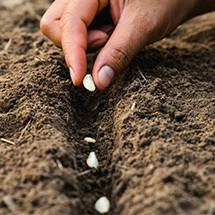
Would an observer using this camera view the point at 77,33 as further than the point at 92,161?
Yes

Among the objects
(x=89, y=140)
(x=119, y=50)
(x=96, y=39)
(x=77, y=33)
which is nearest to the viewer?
(x=89, y=140)

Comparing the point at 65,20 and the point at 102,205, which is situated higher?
the point at 65,20

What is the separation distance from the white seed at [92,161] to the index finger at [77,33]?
408 millimetres

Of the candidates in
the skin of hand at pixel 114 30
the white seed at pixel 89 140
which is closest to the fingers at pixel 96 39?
the skin of hand at pixel 114 30

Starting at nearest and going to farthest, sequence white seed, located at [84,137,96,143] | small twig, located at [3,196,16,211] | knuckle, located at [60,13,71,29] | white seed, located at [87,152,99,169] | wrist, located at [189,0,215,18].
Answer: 1. small twig, located at [3,196,16,211]
2. white seed, located at [87,152,99,169]
3. white seed, located at [84,137,96,143]
4. knuckle, located at [60,13,71,29]
5. wrist, located at [189,0,215,18]

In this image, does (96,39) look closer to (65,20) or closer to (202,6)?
(65,20)

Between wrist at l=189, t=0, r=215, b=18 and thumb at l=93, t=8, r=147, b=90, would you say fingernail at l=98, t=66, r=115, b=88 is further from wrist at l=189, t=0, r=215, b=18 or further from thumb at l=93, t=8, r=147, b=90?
wrist at l=189, t=0, r=215, b=18

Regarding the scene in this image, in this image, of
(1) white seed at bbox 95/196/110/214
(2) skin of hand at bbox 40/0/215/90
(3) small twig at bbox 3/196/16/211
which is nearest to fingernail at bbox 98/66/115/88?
(2) skin of hand at bbox 40/0/215/90

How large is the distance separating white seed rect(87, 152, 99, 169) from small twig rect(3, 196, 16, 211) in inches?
13.3

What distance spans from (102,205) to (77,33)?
93 cm

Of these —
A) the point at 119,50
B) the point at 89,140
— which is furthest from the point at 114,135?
the point at 119,50

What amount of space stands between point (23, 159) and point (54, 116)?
27 cm

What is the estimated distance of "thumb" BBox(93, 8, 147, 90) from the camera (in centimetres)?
129

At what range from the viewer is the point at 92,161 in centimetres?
107
